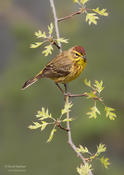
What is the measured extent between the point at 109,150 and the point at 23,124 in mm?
2157

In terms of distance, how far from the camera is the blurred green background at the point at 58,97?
797 centimetres

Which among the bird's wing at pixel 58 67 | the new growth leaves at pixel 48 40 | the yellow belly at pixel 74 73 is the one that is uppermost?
the bird's wing at pixel 58 67

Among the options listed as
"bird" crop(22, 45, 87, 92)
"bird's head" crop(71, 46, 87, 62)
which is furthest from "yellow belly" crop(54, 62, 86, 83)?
"bird's head" crop(71, 46, 87, 62)

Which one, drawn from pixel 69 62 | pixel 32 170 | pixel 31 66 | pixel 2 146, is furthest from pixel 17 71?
pixel 69 62

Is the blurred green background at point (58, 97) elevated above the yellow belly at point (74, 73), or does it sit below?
above

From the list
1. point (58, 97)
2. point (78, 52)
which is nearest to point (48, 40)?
point (78, 52)

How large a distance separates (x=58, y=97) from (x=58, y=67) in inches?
176

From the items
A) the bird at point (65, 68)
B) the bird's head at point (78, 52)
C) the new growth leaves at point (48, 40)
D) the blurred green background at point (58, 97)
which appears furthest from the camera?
the blurred green background at point (58, 97)

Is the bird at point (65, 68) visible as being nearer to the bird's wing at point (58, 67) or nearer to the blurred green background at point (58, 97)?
the bird's wing at point (58, 67)

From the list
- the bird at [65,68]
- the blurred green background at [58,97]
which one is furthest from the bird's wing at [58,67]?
the blurred green background at [58,97]

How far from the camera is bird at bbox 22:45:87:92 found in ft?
13.5

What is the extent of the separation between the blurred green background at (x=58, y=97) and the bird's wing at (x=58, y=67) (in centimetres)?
375

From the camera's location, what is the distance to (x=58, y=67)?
4246 millimetres

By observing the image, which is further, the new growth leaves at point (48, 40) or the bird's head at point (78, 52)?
the bird's head at point (78, 52)
